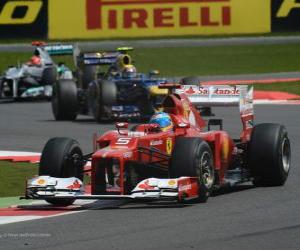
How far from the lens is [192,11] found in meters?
42.5

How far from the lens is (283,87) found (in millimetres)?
32719

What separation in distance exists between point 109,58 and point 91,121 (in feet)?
5.52

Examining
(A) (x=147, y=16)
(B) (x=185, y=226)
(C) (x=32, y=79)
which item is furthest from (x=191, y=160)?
(A) (x=147, y=16)

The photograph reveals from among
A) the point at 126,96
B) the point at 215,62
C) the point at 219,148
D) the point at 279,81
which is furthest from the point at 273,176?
the point at 215,62

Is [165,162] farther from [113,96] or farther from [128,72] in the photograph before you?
[128,72]

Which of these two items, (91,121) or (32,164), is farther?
(91,121)

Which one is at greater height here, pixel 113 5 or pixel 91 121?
pixel 113 5

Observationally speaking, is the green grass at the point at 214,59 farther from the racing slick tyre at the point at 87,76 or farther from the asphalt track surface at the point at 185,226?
the asphalt track surface at the point at 185,226

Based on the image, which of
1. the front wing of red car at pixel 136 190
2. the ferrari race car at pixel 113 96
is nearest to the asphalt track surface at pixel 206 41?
the ferrari race car at pixel 113 96

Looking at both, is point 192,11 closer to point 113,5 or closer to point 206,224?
point 113,5

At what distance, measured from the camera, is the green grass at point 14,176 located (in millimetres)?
13984

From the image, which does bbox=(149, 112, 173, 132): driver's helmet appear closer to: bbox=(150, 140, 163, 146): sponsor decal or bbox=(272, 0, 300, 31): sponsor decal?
bbox=(150, 140, 163, 146): sponsor decal

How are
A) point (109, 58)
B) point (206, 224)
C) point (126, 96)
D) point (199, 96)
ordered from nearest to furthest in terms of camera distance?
point (206, 224)
point (199, 96)
point (126, 96)
point (109, 58)

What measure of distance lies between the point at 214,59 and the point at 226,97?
27256 mm
